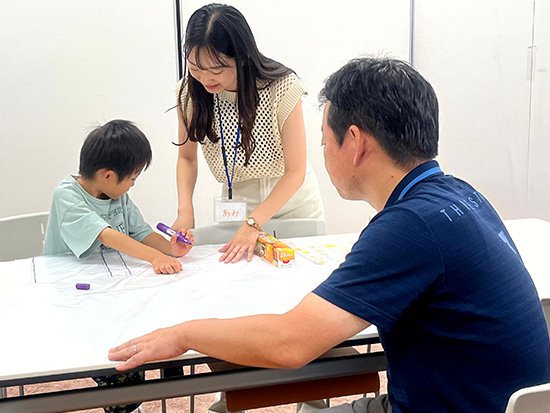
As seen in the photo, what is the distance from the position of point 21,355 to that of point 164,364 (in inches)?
11.3

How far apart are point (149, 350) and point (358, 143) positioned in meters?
0.56

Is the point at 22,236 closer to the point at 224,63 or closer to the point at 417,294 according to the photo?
the point at 224,63

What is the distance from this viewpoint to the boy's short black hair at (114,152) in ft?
6.19

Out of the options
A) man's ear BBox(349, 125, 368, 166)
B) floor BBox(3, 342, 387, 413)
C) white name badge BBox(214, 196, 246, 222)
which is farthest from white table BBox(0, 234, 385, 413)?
floor BBox(3, 342, 387, 413)

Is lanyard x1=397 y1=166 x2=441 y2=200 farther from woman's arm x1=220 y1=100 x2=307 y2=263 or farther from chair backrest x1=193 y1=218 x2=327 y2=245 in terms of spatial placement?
chair backrest x1=193 y1=218 x2=327 y2=245

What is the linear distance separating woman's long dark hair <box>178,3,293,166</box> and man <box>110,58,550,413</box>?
0.85 m

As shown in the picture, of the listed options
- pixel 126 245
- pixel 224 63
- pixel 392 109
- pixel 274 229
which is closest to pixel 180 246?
pixel 126 245

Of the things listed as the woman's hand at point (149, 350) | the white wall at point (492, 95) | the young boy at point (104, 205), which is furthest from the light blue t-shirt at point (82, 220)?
the white wall at point (492, 95)

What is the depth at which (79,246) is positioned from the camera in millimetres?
1828

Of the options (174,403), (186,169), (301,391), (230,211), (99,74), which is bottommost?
(174,403)

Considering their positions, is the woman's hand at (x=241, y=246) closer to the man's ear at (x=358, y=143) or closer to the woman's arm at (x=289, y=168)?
the woman's arm at (x=289, y=168)

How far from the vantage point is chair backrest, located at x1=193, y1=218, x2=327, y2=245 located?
2189 millimetres

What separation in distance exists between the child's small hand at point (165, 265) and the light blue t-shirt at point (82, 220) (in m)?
0.20

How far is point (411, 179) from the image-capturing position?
3.66 feet
